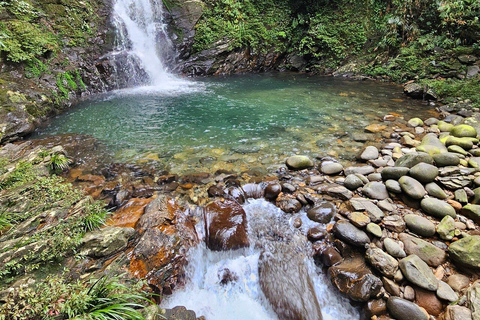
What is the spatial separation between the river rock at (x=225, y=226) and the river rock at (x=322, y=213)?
109 cm

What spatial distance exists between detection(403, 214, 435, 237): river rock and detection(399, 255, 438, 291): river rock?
505mm

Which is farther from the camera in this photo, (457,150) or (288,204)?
(457,150)

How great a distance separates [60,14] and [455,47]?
58.1ft

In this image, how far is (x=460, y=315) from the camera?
2.18m

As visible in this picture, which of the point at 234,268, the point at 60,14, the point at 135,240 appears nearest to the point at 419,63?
the point at 234,268

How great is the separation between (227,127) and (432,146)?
16.5ft

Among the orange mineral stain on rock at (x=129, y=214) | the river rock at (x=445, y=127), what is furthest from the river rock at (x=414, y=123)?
the orange mineral stain on rock at (x=129, y=214)

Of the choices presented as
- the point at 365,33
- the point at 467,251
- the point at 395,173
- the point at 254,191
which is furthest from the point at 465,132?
the point at 365,33

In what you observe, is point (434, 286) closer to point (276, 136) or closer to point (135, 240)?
point (135, 240)

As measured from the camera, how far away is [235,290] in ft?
9.80

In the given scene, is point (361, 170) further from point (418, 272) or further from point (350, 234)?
point (418, 272)

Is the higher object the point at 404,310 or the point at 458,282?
the point at 458,282

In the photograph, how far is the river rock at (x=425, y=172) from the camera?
143 inches

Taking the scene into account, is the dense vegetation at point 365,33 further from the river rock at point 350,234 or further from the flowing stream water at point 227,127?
the river rock at point 350,234
